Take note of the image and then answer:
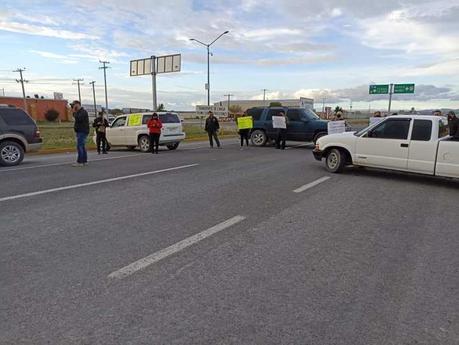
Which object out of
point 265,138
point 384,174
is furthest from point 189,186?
point 265,138

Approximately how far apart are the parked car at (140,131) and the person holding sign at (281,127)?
4440mm

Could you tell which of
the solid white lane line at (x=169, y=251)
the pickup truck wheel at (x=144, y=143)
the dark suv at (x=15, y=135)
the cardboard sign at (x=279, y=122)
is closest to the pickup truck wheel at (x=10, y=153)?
the dark suv at (x=15, y=135)

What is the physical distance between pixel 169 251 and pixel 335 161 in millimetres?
7303

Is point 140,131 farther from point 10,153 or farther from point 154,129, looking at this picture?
point 10,153

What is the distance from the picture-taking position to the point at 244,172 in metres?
11.0

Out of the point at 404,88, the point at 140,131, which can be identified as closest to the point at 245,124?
the point at 140,131

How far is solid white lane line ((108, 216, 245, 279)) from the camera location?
4113 mm

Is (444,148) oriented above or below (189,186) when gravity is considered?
above

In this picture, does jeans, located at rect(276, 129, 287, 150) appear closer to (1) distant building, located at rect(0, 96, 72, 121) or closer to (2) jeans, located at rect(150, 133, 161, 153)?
(2) jeans, located at rect(150, 133, 161, 153)

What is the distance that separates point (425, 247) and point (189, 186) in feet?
16.7

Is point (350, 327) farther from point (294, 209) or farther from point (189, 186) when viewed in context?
point (189, 186)

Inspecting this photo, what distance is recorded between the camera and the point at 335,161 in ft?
35.9

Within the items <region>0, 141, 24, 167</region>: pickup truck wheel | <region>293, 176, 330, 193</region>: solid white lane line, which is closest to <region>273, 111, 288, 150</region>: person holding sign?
<region>293, 176, 330, 193</region>: solid white lane line

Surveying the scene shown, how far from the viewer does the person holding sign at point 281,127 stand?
722 inches
